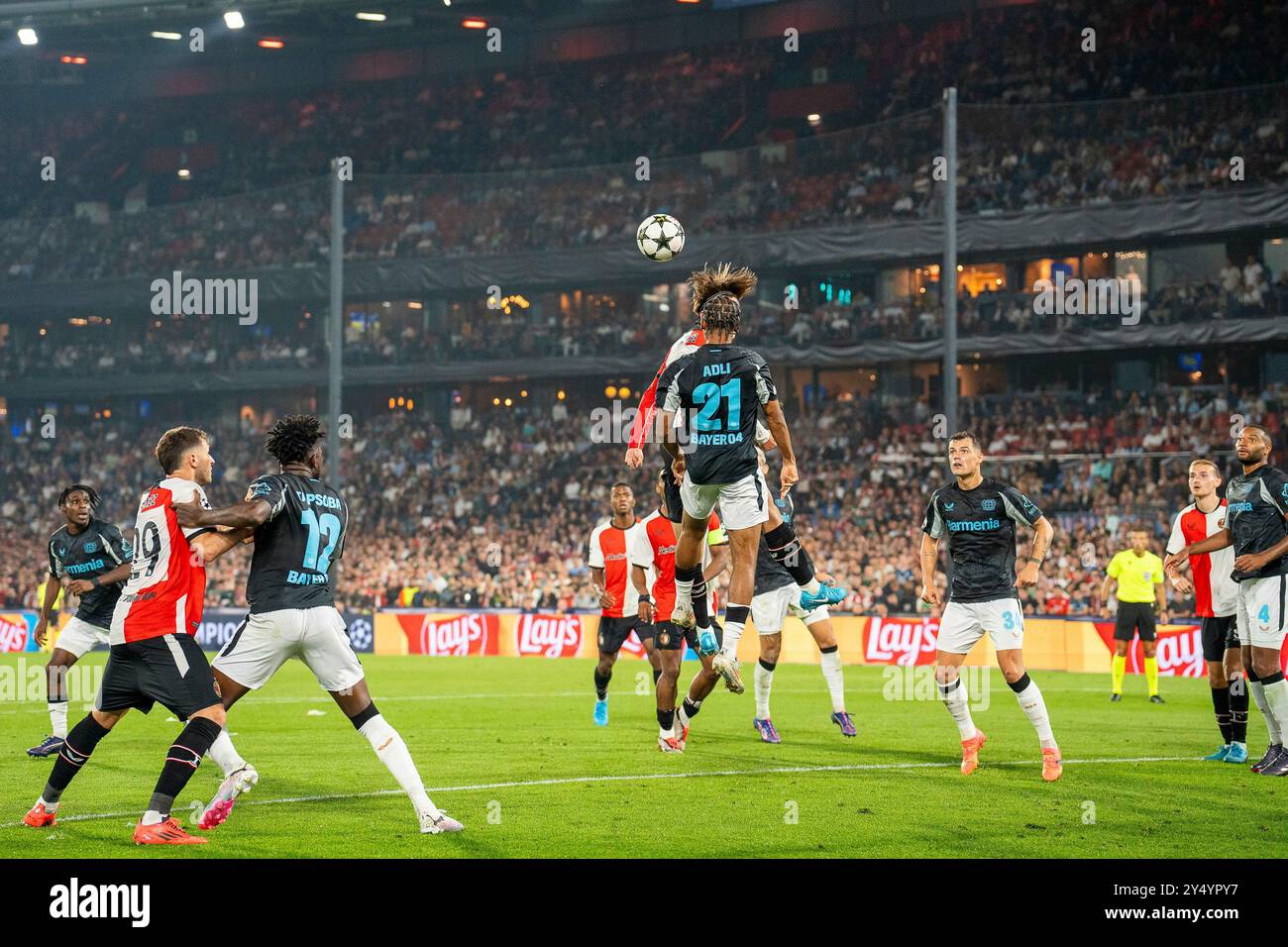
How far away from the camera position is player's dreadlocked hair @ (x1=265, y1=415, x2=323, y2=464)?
8648mm

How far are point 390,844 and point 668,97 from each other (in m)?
42.3

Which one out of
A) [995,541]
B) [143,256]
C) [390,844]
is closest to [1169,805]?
[995,541]

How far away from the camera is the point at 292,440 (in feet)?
28.3

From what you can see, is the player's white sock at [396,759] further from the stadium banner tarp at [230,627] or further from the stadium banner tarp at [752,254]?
the stadium banner tarp at [752,254]

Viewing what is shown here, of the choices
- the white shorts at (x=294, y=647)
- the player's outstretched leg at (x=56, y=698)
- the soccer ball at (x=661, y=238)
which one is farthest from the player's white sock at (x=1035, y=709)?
the player's outstretched leg at (x=56, y=698)

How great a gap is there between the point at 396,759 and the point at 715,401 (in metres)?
3.54

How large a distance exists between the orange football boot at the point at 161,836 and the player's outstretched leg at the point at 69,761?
2.70 ft

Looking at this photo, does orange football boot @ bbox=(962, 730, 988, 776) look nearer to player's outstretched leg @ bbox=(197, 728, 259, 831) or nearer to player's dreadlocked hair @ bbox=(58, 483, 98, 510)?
player's outstretched leg @ bbox=(197, 728, 259, 831)

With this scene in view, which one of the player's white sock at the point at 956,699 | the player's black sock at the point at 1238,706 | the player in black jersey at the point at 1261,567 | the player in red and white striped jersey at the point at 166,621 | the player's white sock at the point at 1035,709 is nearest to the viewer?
the player in red and white striped jersey at the point at 166,621

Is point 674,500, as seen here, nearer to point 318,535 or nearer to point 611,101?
point 318,535

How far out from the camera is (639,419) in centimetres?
1076

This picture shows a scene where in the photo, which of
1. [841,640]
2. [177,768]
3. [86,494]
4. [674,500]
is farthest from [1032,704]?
[841,640]

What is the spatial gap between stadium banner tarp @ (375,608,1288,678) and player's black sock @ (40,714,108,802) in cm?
1787

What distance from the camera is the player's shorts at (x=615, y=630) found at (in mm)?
15891
